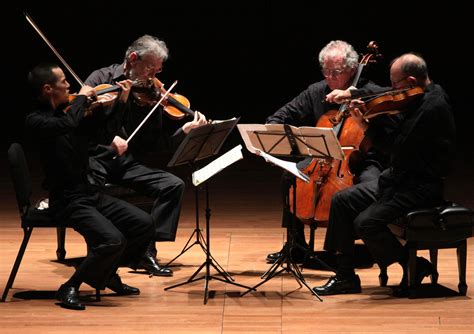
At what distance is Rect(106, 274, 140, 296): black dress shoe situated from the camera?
4480 mm

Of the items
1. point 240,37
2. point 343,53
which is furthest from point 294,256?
point 240,37

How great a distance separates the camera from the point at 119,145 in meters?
4.74

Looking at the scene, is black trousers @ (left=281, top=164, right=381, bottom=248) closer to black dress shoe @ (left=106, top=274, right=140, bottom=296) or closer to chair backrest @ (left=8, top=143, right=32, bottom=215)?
black dress shoe @ (left=106, top=274, right=140, bottom=296)

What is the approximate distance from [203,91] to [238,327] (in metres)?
6.84

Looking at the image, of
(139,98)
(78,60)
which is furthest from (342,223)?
(78,60)

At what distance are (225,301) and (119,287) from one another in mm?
545

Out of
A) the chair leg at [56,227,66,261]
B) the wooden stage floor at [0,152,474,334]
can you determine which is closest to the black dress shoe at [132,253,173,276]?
the wooden stage floor at [0,152,474,334]

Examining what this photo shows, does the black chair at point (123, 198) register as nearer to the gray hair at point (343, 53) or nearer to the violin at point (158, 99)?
the violin at point (158, 99)

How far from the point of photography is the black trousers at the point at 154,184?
494 centimetres

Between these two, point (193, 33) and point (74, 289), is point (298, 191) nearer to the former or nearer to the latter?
point (74, 289)

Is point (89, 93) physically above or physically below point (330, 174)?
above

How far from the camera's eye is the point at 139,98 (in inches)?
194

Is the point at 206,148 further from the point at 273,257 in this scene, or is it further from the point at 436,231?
the point at 436,231

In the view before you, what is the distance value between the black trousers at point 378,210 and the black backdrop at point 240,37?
19.5ft
